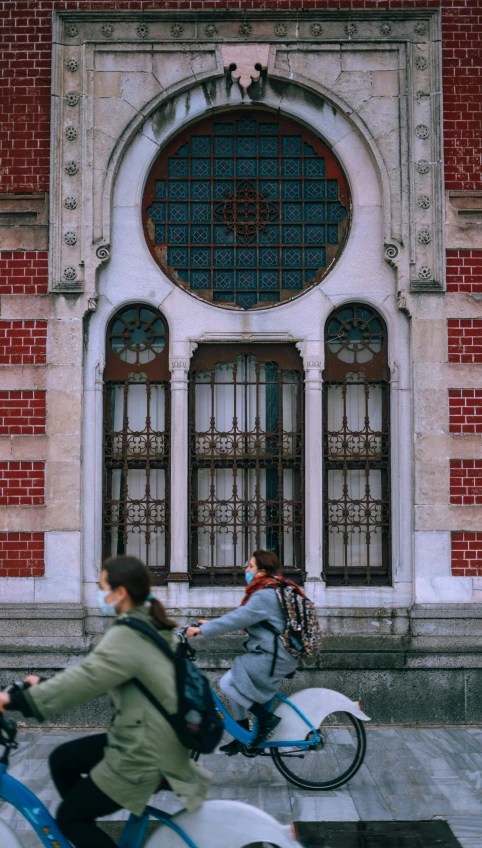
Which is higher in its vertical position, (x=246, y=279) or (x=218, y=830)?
(x=246, y=279)

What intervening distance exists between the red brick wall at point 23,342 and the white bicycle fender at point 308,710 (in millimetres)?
4297

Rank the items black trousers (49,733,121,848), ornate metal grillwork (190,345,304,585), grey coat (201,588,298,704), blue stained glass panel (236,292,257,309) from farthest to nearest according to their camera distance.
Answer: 1. blue stained glass panel (236,292,257,309)
2. ornate metal grillwork (190,345,304,585)
3. grey coat (201,588,298,704)
4. black trousers (49,733,121,848)

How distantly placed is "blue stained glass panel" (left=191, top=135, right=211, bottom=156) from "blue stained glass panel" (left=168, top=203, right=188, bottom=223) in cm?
55

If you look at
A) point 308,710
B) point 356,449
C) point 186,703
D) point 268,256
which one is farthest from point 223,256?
point 186,703

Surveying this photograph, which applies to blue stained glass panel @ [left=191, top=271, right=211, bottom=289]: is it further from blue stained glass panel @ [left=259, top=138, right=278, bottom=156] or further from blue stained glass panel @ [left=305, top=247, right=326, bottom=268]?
blue stained glass panel @ [left=259, top=138, right=278, bottom=156]

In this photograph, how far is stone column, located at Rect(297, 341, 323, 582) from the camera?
9.50 meters

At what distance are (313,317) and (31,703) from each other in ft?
20.9

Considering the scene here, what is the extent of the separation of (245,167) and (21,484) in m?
3.89

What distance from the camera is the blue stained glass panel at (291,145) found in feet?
32.6

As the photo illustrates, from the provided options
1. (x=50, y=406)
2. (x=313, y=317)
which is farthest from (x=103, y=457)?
(x=313, y=317)

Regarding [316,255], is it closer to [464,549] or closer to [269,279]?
[269,279]

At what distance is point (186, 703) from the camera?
4.03 meters

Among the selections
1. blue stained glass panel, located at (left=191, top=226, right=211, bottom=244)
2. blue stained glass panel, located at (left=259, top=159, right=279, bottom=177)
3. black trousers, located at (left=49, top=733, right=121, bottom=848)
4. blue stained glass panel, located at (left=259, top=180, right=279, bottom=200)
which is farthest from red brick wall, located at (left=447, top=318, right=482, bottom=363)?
black trousers, located at (left=49, top=733, right=121, bottom=848)

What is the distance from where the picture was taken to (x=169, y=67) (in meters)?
9.72
